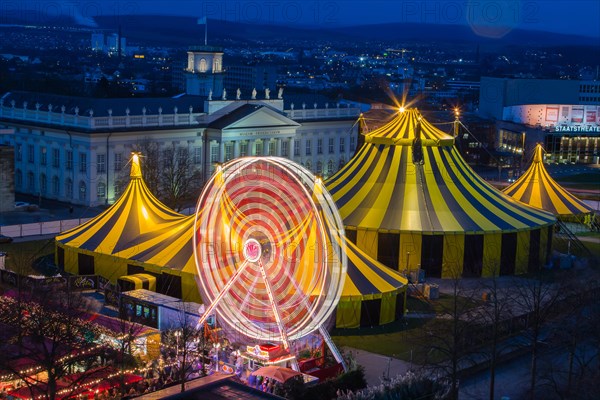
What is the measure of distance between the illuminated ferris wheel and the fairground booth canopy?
373 inches

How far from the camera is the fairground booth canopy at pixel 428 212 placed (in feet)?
116

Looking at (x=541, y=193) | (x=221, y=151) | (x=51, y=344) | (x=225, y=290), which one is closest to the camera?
(x=51, y=344)

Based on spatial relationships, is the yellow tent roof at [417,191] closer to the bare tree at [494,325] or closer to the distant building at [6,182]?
the bare tree at [494,325]

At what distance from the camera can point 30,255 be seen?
37344mm

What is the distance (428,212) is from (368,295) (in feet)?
24.9

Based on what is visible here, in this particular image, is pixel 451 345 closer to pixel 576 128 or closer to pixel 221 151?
pixel 221 151

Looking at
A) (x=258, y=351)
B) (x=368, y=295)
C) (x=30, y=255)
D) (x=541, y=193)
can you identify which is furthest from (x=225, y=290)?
(x=541, y=193)

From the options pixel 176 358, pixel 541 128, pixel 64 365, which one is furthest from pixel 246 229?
pixel 541 128

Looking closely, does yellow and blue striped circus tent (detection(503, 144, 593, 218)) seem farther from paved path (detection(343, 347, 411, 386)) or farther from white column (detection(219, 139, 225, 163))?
paved path (detection(343, 347, 411, 386))

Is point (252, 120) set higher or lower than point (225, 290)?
higher

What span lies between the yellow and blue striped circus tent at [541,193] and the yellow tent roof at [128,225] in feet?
52.8

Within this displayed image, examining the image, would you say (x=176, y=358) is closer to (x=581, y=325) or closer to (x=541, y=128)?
A: (x=581, y=325)

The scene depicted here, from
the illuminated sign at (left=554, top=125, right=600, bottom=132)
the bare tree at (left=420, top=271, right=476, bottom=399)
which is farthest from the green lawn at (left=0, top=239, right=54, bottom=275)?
the illuminated sign at (left=554, top=125, right=600, bottom=132)

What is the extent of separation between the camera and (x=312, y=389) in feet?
73.0
